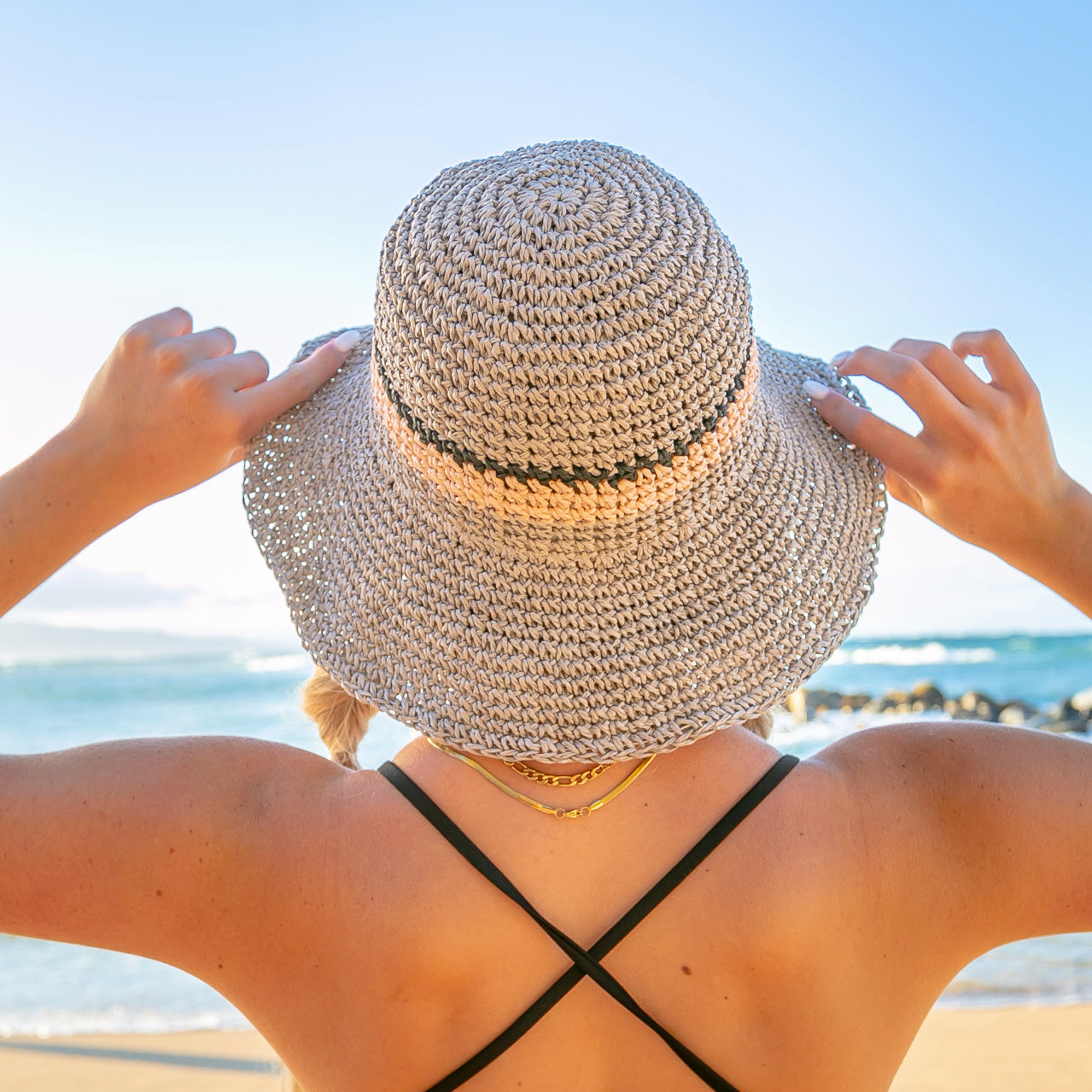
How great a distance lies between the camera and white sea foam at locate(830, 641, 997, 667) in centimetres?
2272

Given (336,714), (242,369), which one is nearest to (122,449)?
(242,369)

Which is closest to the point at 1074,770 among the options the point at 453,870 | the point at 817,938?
the point at 817,938

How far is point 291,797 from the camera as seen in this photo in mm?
1126

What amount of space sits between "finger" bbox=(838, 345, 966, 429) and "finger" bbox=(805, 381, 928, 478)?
1.6 inches

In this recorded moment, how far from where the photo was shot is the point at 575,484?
1.09 metres

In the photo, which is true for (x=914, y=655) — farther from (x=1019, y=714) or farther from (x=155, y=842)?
(x=155, y=842)

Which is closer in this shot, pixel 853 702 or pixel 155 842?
pixel 155 842

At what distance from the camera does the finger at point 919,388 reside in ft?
4.07

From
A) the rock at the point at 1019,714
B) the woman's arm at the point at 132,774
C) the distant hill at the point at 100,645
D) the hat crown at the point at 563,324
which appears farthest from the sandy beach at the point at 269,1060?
the distant hill at the point at 100,645

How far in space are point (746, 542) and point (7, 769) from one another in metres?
0.92

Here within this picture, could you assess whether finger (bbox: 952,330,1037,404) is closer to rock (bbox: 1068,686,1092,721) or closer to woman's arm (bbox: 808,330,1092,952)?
woman's arm (bbox: 808,330,1092,952)

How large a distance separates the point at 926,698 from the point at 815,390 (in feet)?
46.8

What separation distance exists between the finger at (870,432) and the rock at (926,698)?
14.0m

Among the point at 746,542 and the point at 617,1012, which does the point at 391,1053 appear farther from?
the point at 746,542
